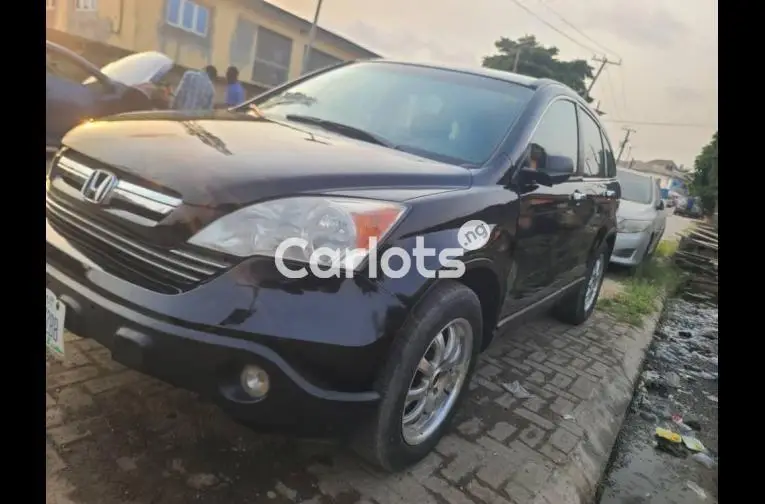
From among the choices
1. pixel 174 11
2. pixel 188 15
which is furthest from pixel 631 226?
pixel 188 15

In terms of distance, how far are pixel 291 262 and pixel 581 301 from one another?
353 cm

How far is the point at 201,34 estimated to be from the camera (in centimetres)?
1652

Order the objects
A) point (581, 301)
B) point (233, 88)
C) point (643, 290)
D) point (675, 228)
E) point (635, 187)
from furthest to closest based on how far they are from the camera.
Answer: point (675, 228) → point (233, 88) → point (635, 187) → point (643, 290) → point (581, 301)

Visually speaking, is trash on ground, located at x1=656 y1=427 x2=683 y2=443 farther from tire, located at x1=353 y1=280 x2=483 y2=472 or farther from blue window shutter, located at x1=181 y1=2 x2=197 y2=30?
blue window shutter, located at x1=181 y1=2 x2=197 y2=30

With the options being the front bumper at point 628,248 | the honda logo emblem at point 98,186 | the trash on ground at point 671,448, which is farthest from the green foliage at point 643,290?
the honda logo emblem at point 98,186

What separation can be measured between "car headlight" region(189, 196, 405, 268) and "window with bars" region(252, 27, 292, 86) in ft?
57.7

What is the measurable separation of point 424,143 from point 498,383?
1.56 m

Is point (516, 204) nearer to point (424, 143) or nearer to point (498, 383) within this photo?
point (424, 143)

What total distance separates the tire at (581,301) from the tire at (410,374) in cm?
233

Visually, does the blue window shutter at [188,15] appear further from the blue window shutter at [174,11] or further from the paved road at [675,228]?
the paved road at [675,228]

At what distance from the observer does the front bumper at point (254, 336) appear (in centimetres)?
178

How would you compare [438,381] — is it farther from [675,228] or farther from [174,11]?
[675,228]

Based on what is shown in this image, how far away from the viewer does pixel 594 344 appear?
471cm
